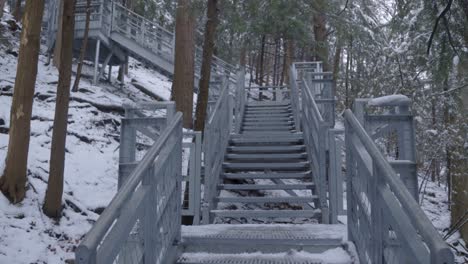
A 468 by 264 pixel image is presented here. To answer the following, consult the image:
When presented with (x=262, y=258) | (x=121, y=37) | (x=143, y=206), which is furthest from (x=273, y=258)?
(x=121, y=37)

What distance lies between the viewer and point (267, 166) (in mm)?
7414

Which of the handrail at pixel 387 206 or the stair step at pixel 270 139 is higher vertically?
the stair step at pixel 270 139

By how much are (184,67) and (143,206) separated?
8.90m

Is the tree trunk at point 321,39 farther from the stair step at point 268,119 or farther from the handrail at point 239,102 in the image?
the stair step at point 268,119

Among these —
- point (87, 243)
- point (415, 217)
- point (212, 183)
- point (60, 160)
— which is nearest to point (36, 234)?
→ point (60, 160)

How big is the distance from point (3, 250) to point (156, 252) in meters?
3.89

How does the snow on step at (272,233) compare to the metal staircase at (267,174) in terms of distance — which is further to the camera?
the metal staircase at (267,174)

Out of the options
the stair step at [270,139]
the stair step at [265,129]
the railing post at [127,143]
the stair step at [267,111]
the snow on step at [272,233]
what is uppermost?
the stair step at [267,111]

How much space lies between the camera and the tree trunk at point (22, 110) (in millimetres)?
7328

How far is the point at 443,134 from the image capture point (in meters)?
12.4

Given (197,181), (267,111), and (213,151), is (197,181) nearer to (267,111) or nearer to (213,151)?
(213,151)

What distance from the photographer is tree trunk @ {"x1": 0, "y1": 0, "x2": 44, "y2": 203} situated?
24.0 ft

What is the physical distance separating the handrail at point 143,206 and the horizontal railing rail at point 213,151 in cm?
209

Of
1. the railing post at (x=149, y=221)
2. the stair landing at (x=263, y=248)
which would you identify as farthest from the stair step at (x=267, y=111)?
the railing post at (x=149, y=221)
